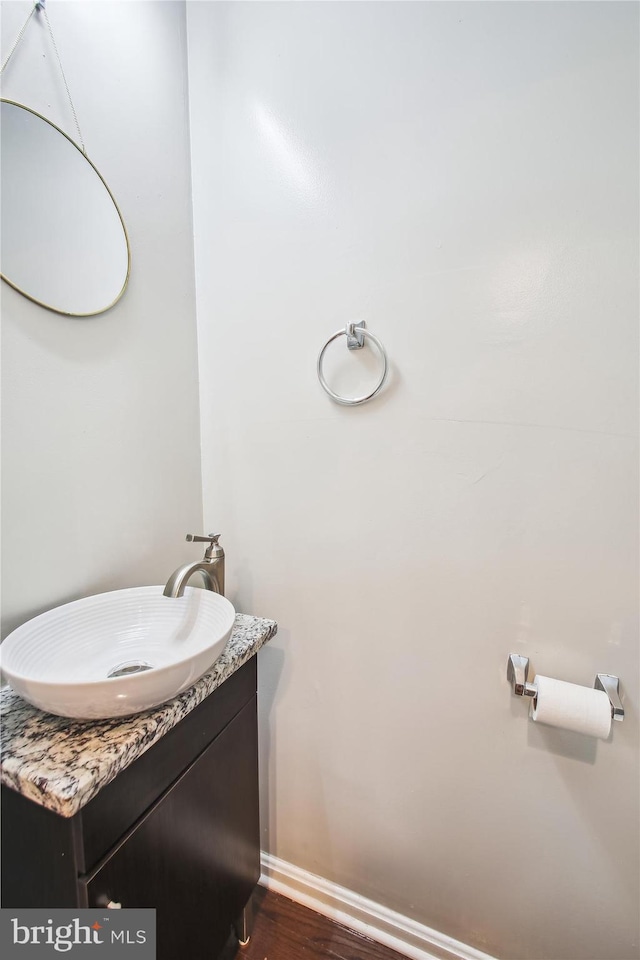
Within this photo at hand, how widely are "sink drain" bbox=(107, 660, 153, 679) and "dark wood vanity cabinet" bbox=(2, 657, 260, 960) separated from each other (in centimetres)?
15

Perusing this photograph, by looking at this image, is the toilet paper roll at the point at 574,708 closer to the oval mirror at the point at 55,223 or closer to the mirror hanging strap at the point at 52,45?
the oval mirror at the point at 55,223

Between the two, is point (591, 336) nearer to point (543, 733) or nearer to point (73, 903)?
point (543, 733)

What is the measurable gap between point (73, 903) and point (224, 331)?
1.19 meters

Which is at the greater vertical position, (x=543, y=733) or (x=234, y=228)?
(x=234, y=228)

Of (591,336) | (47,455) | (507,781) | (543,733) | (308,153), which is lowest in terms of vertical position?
(507,781)

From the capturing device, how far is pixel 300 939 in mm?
1028

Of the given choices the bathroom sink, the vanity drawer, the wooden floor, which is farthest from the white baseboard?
the bathroom sink

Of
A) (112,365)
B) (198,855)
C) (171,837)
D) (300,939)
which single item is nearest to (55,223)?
(112,365)

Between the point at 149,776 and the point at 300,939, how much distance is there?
898 millimetres

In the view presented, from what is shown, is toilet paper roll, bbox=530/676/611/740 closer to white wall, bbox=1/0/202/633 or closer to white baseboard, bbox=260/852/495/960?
white baseboard, bbox=260/852/495/960

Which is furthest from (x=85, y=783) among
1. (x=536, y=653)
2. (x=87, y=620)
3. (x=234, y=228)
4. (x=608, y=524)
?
(x=234, y=228)

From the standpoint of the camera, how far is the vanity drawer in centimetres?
54

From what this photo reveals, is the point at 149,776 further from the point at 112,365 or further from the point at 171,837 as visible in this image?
the point at 112,365

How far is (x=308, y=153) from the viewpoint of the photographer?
94cm
